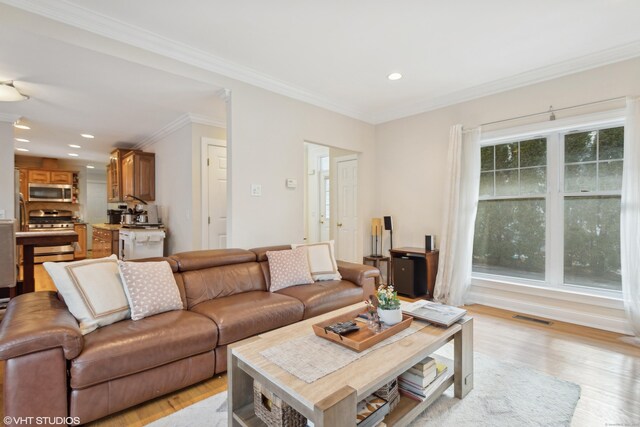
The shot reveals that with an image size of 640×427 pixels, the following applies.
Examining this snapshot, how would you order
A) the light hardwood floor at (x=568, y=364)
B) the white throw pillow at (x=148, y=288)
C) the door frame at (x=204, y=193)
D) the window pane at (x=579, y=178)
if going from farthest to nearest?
the door frame at (x=204, y=193), the window pane at (x=579, y=178), the white throw pillow at (x=148, y=288), the light hardwood floor at (x=568, y=364)

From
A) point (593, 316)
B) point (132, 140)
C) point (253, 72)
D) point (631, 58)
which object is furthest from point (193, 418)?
point (132, 140)

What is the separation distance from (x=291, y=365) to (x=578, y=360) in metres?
2.45

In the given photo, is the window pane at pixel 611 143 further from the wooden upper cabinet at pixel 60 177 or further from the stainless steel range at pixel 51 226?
the wooden upper cabinet at pixel 60 177

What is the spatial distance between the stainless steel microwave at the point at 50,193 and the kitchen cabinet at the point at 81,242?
71 cm

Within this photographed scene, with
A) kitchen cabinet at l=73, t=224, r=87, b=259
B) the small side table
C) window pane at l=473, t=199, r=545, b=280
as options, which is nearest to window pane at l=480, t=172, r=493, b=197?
window pane at l=473, t=199, r=545, b=280

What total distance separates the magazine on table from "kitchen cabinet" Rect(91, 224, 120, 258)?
4939 millimetres

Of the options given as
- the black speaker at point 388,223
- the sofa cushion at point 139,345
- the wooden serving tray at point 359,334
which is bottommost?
the sofa cushion at point 139,345

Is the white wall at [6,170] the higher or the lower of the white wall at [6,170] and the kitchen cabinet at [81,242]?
the higher

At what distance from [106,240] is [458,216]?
5.94 meters

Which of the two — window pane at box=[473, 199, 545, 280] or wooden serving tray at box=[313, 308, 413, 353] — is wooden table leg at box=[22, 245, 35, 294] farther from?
window pane at box=[473, 199, 545, 280]

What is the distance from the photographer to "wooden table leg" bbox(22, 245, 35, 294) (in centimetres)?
312

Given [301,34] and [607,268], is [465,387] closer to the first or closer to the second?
[607,268]

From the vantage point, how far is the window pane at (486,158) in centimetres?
398

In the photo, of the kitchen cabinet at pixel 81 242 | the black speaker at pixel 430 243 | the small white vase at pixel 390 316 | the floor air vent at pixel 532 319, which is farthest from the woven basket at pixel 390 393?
the kitchen cabinet at pixel 81 242
